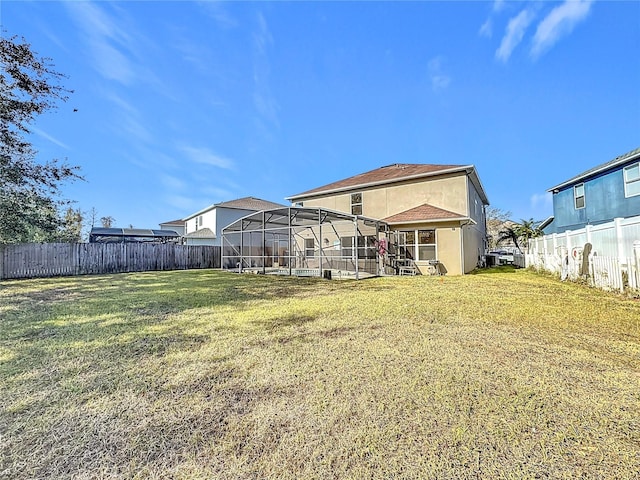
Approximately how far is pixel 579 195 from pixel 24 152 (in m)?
27.0

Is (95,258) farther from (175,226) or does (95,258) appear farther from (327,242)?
(175,226)

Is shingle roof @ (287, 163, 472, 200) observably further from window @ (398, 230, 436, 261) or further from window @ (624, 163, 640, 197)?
window @ (624, 163, 640, 197)

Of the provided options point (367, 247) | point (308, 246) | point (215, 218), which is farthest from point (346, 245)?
point (215, 218)

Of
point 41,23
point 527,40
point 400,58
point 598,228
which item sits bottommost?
point 598,228

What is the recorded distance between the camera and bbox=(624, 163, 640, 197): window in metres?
12.2

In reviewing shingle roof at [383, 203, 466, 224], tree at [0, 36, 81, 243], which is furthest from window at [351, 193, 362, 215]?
tree at [0, 36, 81, 243]

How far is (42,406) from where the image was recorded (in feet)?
7.82

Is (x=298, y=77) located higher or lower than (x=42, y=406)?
higher

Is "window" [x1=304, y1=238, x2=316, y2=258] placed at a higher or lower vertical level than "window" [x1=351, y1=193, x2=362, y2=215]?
lower

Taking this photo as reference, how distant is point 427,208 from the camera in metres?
14.4

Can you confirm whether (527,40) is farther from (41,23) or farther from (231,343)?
(41,23)

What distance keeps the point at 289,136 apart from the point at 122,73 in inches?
467

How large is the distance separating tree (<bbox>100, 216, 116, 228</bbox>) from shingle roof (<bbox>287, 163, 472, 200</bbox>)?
36434 millimetres

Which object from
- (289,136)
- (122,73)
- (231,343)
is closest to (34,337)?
(231,343)
